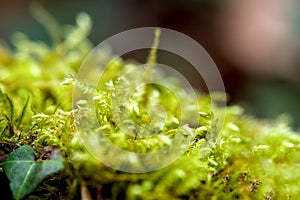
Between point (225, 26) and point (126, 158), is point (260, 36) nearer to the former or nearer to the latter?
point (225, 26)

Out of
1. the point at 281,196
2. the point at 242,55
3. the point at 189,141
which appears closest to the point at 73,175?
the point at 189,141

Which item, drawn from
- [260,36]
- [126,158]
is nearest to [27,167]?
[126,158]

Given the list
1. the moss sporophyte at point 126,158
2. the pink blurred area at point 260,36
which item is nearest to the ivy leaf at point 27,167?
the moss sporophyte at point 126,158

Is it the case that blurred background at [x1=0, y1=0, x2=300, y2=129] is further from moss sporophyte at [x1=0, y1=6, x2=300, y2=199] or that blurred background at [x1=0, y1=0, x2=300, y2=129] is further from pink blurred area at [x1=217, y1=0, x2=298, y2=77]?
moss sporophyte at [x1=0, y1=6, x2=300, y2=199]

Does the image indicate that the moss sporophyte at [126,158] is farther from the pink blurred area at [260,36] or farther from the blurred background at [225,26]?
the pink blurred area at [260,36]

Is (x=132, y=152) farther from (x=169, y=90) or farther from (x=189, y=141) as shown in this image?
(x=169, y=90)

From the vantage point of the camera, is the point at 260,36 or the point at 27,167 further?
the point at 260,36
